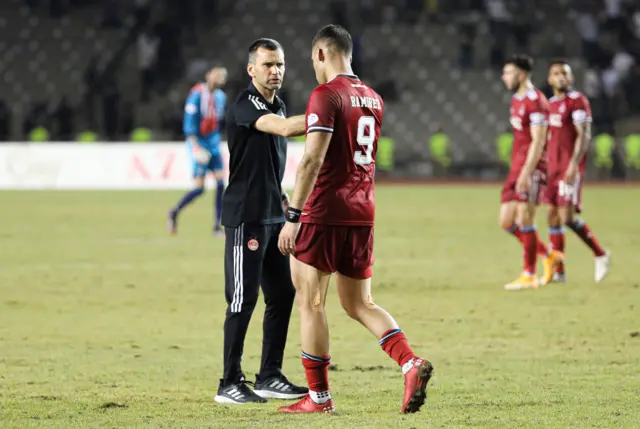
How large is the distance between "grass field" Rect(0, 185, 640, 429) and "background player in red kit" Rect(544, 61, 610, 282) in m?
0.51

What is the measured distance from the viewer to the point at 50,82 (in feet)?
117

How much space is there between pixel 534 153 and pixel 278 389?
5.33m

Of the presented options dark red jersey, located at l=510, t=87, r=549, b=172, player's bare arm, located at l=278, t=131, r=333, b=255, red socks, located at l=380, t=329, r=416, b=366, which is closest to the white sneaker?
dark red jersey, located at l=510, t=87, r=549, b=172

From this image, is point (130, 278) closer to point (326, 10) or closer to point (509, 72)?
point (509, 72)

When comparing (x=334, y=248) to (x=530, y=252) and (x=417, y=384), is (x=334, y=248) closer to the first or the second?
(x=417, y=384)

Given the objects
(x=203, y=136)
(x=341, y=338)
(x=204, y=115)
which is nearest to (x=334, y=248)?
(x=341, y=338)

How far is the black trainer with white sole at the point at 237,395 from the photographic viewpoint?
20.2 ft

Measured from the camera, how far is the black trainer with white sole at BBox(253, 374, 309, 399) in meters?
6.43

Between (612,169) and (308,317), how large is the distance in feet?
93.2

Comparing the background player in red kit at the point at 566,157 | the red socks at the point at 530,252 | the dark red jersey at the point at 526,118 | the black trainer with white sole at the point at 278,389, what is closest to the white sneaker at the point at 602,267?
the background player in red kit at the point at 566,157

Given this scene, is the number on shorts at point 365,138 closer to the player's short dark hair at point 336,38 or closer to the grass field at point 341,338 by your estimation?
the player's short dark hair at point 336,38

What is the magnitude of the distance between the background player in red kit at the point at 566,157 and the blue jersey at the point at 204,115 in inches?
239

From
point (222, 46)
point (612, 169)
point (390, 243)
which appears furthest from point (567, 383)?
point (222, 46)

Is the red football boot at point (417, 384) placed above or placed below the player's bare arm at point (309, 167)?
below
